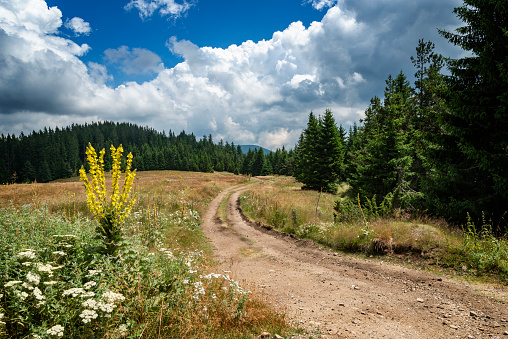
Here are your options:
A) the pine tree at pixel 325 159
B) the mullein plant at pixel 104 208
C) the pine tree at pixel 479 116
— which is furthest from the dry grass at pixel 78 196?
the pine tree at pixel 325 159

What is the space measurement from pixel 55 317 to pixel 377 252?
905 centimetres

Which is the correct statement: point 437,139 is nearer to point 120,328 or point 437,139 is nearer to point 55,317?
point 120,328

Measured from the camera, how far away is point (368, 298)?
5.50 metres

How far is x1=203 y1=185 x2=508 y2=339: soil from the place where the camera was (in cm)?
420

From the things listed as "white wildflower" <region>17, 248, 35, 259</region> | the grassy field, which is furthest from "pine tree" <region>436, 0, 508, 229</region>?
"white wildflower" <region>17, 248, 35, 259</region>

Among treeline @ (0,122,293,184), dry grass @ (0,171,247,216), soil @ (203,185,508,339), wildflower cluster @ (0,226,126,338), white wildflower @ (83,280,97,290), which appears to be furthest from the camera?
treeline @ (0,122,293,184)

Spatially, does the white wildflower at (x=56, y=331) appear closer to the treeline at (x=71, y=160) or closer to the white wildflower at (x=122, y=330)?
the white wildflower at (x=122, y=330)

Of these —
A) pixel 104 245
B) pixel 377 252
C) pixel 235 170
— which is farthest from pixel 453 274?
pixel 235 170

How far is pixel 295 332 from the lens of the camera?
405 centimetres

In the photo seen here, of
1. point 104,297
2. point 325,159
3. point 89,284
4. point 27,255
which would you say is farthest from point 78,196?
point 325,159

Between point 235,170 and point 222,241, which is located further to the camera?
point 235,170

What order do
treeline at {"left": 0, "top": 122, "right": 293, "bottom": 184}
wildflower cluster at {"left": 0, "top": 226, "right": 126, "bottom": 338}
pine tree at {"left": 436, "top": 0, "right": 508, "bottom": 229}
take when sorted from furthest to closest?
1. treeline at {"left": 0, "top": 122, "right": 293, "bottom": 184}
2. pine tree at {"left": 436, "top": 0, "right": 508, "bottom": 229}
3. wildflower cluster at {"left": 0, "top": 226, "right": 126, "bottom": 338}

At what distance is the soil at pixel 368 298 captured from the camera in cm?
420

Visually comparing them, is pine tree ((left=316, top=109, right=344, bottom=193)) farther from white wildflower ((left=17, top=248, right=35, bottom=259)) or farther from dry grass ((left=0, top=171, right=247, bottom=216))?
white wildflower ((left=17, top=248, right=35, bottom=259))
